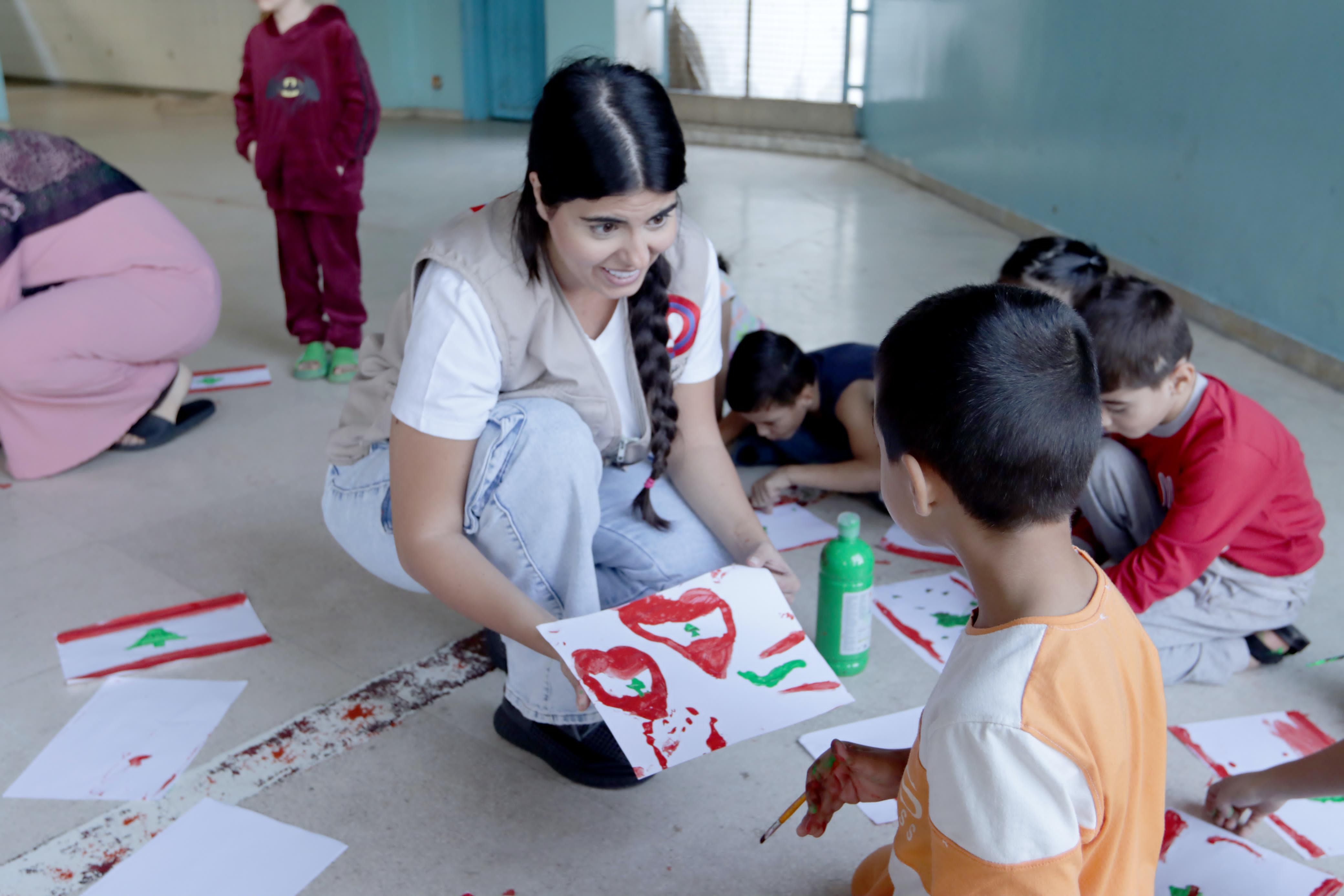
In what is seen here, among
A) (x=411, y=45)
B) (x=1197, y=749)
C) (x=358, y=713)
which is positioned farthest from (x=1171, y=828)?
(x=411, y=45)

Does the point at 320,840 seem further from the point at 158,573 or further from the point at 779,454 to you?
the point at 779,454

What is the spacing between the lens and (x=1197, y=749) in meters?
1.62

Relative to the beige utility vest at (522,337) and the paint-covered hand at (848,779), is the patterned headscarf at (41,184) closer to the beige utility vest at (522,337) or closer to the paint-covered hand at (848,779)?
the beige utility vest at (522,337)

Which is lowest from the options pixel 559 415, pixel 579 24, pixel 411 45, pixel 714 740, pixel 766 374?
pixel 714 740

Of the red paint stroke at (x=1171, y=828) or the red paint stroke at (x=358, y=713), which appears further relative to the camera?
the red paint stroke at (x=358, y=713)

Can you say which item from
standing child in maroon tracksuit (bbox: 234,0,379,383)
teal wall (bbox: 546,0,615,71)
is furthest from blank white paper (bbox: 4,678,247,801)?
teal wall (bbox: 546,0,615,71)

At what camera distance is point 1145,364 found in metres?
1.64

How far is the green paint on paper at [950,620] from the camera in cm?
195

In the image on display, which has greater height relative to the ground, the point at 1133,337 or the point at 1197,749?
the point at 1133,337

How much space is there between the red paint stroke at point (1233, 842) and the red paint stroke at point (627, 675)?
2.52 ft

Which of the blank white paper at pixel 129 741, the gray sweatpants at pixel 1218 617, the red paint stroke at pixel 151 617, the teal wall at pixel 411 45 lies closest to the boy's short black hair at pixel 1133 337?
the gray sweatpants at pixel 1218 617

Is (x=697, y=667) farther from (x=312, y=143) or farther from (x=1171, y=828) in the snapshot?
(x=312, y=143)

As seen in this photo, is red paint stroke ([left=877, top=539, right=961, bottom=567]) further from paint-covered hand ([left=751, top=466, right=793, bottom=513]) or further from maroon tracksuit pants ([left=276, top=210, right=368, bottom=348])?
maroon tracksuit pants ([left=276, top=210, right=368, bottom=348])

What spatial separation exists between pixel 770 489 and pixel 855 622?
2.17 feet
